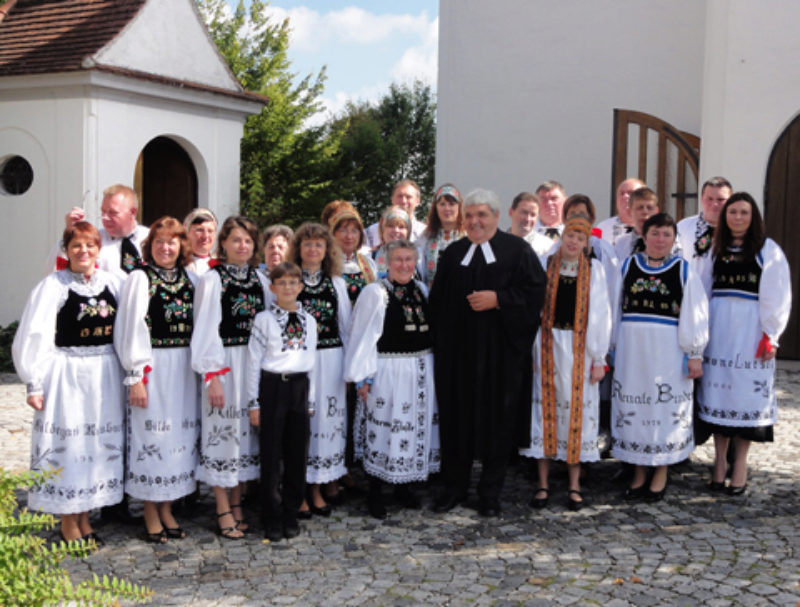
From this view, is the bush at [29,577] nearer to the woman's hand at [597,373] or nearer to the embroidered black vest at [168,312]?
the embroidered black vest at [168,312]

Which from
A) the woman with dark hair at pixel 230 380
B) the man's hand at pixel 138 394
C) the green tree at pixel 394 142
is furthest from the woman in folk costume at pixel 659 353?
the green tree at pixel 394 142

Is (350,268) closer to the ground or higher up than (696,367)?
higher up

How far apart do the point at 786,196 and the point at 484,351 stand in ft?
22.3

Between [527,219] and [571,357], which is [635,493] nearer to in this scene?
[571,357]

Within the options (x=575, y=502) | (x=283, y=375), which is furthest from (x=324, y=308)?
(x=575, y=502)

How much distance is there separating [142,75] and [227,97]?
1.74 metres

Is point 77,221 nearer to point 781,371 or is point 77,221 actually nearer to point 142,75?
point 142,75

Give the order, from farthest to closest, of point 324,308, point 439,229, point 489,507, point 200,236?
point 439,229
point 489,507
point 324,308
point 200,236

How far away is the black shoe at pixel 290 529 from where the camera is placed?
5.04 m

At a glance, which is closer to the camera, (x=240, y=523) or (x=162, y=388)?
(x=162, y=388)

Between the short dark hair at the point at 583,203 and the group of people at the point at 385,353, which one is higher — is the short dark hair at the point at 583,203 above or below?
above

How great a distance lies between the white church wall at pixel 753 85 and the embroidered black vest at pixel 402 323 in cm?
657

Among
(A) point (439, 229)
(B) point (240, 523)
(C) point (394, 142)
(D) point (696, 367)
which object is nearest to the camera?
(B) point (240, 523)

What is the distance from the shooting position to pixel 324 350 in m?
5.40
